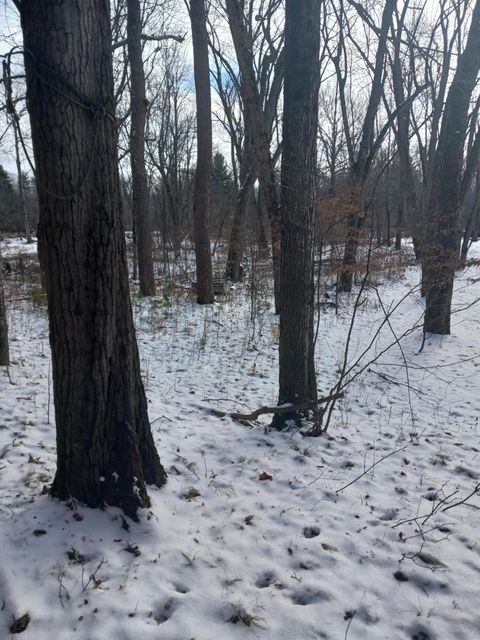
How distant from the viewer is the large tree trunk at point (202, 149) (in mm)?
8047

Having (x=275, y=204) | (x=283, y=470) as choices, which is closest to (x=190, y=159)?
(x=275, y=204)

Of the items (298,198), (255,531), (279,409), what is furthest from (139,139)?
(255,531)

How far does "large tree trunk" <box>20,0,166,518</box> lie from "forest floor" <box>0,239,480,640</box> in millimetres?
315

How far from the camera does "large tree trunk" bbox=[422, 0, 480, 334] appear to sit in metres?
7.11

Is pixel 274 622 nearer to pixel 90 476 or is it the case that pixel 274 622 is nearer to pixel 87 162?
pixel 90 476

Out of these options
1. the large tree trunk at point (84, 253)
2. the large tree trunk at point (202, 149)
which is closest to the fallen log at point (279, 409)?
the large tree trunk at point (84, 253)

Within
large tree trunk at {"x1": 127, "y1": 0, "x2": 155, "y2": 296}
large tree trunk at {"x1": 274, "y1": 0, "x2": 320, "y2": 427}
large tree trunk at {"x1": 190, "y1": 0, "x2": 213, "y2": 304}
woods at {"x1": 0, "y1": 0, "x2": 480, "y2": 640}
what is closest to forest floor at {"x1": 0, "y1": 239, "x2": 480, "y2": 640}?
woods at {"x1": 0, "y1": 0, "x2": 480, "y2": 640}

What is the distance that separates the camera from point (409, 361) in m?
6.62

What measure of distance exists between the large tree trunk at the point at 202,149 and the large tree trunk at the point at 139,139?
4.10ft

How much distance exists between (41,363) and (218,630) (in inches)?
168

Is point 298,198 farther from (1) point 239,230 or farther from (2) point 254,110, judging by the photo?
(1) point 239,230

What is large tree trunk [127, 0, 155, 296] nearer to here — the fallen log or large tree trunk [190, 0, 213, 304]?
large tree trunk [190, 0, 213, 304]

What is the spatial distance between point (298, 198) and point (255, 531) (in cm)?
270

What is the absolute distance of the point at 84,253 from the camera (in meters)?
2.19
